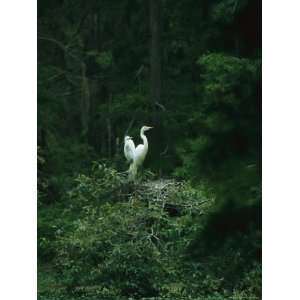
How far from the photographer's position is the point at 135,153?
7.68 meters

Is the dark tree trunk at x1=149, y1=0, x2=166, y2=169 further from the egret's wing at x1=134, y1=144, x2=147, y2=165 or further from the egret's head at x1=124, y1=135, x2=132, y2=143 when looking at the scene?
the egret's head at x1=124, y1=135, x2=132, y2=143

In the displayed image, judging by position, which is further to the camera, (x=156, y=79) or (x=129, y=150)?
(x=156, y=79)

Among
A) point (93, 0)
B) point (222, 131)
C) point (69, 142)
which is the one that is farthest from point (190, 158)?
point (93, 0)

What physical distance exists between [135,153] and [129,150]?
8 centimetres

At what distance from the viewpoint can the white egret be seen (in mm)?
7668

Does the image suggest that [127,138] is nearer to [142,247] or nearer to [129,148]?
[129,148]

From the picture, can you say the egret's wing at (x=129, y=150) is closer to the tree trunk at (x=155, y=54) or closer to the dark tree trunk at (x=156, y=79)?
the dark tree trunk at (x=156, y=79)

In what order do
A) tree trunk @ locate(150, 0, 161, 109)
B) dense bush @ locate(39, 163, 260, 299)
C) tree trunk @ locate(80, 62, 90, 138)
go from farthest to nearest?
tree trunk @ locate(80, 62, 90, 138)
tree trunk @ locate(150, 0, 161, 109)
dense bush @ locate(39, 163, 260, 299)

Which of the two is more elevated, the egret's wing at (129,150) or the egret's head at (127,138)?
the egret's head at (127,138)

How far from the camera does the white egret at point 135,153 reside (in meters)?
7.67

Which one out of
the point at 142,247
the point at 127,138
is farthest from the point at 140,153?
the point at 142,247

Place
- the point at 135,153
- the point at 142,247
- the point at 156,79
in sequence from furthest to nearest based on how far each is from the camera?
the point at 156,79 → the point at 135,153 → the point at 142,247

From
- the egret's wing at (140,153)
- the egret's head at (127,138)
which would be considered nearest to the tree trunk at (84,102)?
the egret's head at (127,138)

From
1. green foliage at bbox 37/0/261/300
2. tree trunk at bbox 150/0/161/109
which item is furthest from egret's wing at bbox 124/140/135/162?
tree trunk at bbox 150/0/161/109
